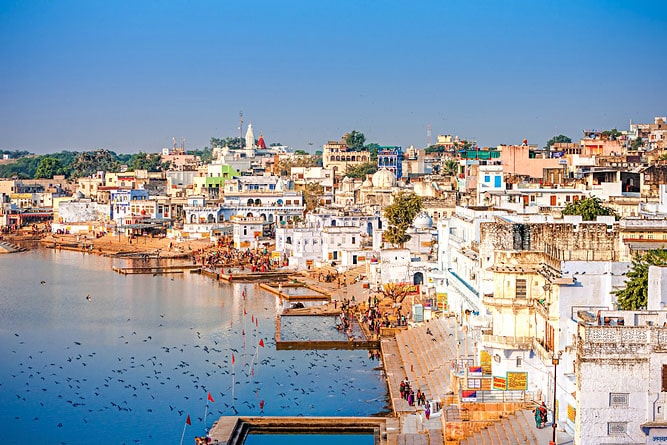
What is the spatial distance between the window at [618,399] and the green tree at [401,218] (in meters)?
27.1

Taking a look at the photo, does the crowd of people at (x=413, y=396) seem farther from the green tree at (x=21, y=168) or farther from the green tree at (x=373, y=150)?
the green tree at (x=21, y=168)

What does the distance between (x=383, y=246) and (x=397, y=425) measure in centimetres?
2314

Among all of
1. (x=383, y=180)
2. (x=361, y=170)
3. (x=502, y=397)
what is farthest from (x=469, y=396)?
(x=361, y=170)

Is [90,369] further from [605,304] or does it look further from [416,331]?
[605,304]

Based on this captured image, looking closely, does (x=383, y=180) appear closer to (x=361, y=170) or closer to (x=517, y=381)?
(x=361, y=170)

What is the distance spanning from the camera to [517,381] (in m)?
17.6

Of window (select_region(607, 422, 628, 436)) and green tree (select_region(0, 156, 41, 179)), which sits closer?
window (select_region(607, 422, 628, 436))

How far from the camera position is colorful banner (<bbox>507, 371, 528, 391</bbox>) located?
1761cm

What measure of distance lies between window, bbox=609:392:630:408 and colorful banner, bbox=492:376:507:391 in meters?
5.18

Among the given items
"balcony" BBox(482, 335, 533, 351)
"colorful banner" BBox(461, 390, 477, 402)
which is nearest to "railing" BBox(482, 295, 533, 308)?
"balcony" BBox(482, 335, 533, 351)

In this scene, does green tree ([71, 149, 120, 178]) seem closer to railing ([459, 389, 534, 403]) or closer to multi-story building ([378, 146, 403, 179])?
multi-story building ([378, 146, 403, 179])

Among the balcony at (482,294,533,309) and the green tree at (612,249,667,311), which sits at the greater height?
the green tree at (612,249,667,311)

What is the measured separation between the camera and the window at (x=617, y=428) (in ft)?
41.5

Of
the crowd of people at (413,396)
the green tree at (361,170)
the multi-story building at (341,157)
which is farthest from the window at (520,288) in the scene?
the multi-story building at (341,157)
